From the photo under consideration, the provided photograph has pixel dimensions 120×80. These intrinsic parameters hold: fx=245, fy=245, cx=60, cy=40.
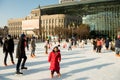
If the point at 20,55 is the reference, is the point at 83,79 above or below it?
below

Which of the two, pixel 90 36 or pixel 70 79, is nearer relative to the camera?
pixel 70 79

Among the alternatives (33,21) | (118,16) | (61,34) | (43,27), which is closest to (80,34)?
(61,34)

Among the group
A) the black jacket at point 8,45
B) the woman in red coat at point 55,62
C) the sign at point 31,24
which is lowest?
the sign at point 31,24

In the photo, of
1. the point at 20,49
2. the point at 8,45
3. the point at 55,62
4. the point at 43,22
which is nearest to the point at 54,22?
the point at 43,22

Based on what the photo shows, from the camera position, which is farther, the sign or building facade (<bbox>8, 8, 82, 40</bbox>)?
the sign

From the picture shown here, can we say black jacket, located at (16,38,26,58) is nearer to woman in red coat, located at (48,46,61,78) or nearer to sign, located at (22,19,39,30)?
woman in red coat, located at (48,46,61,78)

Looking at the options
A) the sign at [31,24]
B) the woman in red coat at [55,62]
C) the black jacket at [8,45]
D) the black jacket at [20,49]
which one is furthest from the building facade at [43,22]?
the woman in red coat at [55,62]

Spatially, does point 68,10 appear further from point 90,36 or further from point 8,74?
point 8,74

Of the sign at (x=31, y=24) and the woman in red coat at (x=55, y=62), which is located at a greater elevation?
the woman in red coat at (x=55, y=62)

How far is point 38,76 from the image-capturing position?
8609 mm

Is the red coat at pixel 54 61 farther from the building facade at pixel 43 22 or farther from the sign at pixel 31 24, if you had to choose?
the sign at pixel 31 24

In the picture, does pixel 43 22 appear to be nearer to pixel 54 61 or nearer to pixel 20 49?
pixel 20 49

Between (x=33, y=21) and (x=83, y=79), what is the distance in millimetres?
99861

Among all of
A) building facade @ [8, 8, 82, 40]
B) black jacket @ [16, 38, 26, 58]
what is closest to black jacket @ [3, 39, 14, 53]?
black jacket @ [16, 38, 26, 58]
